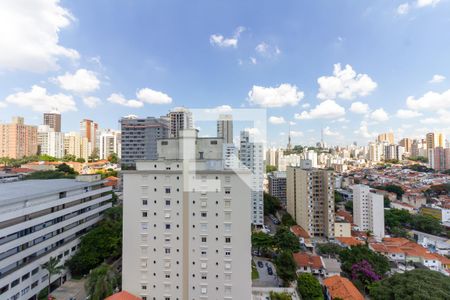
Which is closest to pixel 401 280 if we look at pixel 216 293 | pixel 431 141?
pixel 216 293

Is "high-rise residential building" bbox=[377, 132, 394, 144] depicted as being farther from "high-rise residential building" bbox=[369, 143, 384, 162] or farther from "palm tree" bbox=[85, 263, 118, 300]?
"palm tree" bbox=[85, 263, 118, 300]

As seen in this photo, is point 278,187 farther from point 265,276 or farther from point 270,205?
point 265,276

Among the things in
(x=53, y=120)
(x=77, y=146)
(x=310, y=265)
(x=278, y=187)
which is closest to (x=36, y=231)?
(x=310, y=265)

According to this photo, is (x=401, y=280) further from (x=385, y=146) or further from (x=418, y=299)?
(x=385, y=146)

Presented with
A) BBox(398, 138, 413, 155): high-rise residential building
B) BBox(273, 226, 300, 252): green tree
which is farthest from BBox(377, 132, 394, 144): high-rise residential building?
Result: BBox(273, 226, 300, 252): green tree

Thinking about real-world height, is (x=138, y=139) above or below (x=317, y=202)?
above

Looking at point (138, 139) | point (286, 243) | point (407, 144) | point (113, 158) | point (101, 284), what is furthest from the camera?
point (407, 144)

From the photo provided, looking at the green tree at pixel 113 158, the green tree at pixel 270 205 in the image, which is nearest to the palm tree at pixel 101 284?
the green tree at pixel 270 205
